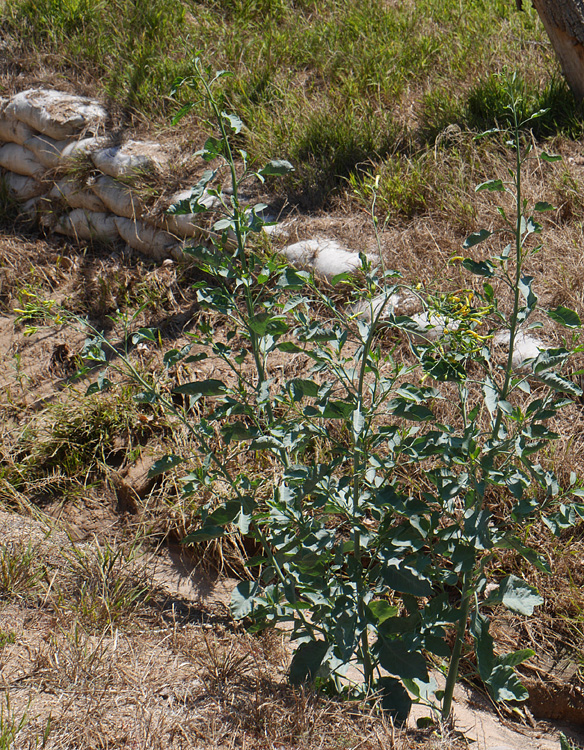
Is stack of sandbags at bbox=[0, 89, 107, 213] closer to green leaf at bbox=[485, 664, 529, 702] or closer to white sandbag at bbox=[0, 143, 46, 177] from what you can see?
white sandbag at bbox=[0, 143, 46, 177]

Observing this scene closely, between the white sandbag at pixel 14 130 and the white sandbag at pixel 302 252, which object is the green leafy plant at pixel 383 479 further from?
the white sandbag at pixel 14 130

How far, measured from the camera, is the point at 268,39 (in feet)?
16.9

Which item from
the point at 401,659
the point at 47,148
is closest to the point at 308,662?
the point at 401,659

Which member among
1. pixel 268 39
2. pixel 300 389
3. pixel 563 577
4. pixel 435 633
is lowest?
pixel 563 577

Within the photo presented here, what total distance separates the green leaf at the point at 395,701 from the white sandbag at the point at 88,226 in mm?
3753

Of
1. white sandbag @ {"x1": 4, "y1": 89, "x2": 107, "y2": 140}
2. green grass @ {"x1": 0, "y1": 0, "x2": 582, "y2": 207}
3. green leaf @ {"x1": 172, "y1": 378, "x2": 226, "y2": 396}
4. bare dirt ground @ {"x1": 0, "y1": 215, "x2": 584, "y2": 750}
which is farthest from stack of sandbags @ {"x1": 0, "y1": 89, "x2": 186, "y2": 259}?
green leaf @ {"x1": 172, "y1": 378, "x2": 226, "y2": 396}

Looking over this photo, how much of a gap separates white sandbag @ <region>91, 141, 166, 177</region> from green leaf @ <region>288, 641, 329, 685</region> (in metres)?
3.63

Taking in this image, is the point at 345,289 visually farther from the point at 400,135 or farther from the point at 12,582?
the point at 12,582

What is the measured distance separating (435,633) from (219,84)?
4166 mm

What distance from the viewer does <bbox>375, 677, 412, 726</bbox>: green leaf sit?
6.34ft

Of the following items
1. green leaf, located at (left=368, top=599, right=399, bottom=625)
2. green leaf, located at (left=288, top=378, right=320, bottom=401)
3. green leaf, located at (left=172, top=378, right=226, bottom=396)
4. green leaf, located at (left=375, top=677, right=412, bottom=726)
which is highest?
green leaf, located at (left=288, top=378, right=320, bottom=401)

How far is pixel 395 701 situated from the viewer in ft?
6.38

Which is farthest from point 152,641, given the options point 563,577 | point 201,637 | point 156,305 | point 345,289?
point 156,305

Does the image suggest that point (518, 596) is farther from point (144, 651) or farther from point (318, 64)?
point (318, 64)
